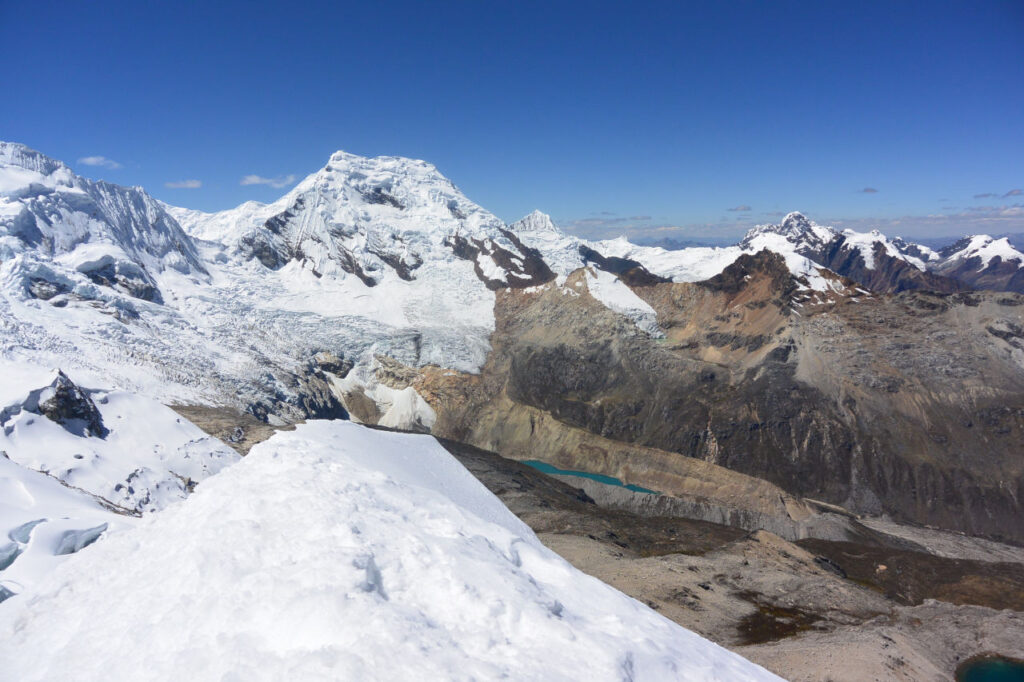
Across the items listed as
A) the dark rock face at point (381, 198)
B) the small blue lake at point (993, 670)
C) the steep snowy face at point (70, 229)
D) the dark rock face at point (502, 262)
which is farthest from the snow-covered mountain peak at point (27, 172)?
the small blue lake at point (993, 670)

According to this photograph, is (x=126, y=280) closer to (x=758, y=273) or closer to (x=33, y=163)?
(x=33, y=163)

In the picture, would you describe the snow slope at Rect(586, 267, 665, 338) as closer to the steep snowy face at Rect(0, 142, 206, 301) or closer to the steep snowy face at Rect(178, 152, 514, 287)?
the steep snowy face at Rect(178, 152, 514, 287)

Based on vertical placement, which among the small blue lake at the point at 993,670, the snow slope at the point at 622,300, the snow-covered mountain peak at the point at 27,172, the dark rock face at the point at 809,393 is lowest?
the small blue lake at the point at 993,670

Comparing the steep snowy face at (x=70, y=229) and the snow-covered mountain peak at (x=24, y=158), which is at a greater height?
the snow-covered mountain peak at (x=24, y=158)

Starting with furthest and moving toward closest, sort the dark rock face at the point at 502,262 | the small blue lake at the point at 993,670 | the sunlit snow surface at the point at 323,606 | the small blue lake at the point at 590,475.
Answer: the dark rock face at the point at 502,262 < the small blue lake at the point at 590,475 < the small blue lake at the point at 993,670 < the sunlit snow surface at the point at 323,606

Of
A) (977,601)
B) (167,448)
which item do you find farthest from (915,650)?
(167,448)

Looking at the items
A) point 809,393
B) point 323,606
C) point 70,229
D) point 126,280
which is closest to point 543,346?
point 809,393

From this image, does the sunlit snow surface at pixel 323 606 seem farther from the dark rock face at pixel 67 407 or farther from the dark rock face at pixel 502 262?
the dark rock face at pixel 502 262

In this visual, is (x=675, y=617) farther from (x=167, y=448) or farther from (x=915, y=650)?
(x=167, y=448)
